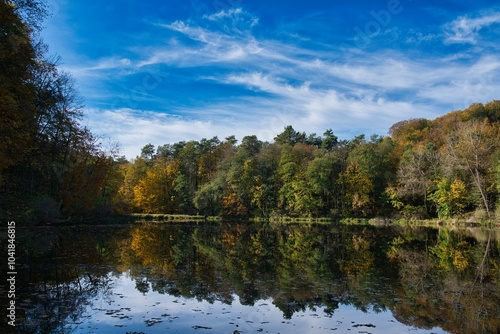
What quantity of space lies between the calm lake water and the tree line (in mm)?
31237

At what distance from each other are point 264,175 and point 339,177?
42.3 ft

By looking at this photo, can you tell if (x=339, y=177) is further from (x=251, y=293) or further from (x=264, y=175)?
(x=251, y=293)

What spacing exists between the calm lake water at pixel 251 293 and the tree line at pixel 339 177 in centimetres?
3124

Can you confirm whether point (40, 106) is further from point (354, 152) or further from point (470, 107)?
point (470, 107)

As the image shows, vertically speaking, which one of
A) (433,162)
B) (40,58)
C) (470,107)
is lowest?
(433,162)

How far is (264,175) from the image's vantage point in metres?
63.4

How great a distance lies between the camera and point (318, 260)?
1633cm

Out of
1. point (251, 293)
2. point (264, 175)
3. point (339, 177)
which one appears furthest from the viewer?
point (264, 175)

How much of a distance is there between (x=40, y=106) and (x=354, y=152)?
46.6 meters

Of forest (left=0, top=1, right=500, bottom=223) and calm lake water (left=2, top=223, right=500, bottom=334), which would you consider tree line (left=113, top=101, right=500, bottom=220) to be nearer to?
forest (left=0, top=1, right=500, bottom=223)

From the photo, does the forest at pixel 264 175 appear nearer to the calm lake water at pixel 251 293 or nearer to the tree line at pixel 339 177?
the tree line at pixel 339 177

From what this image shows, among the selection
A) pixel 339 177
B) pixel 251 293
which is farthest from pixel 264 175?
pixel 251 293

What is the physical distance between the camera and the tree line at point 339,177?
45.1 metres

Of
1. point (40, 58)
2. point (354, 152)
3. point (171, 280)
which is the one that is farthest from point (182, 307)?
point (354, 152)
